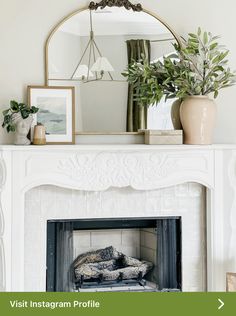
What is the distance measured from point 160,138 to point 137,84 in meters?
0.37

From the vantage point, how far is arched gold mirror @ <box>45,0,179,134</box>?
323cm

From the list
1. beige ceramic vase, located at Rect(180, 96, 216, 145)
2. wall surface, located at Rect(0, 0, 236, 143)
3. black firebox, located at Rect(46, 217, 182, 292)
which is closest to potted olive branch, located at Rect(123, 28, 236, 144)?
beige ceramic vase, located at Rect(180, 96, 216, 145)

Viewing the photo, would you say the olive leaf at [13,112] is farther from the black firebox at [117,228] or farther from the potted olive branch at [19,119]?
the black firebox at [117,228]

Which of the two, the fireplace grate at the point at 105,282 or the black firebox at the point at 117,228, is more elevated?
the black firebox at the point at 117,228

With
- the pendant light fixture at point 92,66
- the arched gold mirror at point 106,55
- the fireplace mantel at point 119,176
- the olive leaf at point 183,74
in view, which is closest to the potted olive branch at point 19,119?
the fireplace mantel at point 119,176

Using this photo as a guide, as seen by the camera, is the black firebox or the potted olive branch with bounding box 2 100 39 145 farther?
the black firebox

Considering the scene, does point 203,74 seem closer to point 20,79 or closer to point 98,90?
point 98,90

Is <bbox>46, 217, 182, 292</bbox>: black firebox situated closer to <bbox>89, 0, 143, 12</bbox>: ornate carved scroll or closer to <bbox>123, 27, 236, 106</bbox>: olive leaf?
<bbox>123, 27, 236, 106</bbox>: olive leaf

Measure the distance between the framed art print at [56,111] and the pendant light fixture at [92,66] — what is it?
4.4 inches

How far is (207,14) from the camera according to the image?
3375 millimetres

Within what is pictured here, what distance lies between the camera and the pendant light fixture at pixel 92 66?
324 centimetres

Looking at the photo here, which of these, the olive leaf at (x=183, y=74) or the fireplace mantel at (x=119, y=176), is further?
the olive leaf at (x=183, y=74)

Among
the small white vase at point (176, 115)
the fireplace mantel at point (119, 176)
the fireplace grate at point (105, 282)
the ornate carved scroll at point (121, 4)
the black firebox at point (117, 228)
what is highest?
the ornate carved scroll at point (121, 4)

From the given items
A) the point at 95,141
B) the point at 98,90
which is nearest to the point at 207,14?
the point at 98,90
